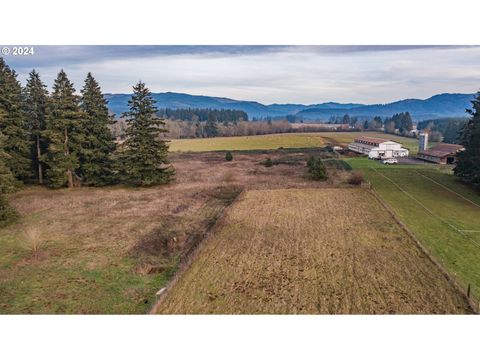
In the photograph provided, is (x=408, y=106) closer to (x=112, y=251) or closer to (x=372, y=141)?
(x=372, y=141)

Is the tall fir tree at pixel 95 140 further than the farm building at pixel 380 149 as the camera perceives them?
No

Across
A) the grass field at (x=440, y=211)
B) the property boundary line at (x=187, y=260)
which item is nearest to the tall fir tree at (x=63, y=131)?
the property boundary line at (x=187, y=260)

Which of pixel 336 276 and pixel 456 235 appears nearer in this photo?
pixel 336 276

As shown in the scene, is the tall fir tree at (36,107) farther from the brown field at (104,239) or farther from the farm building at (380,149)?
the farm building at (380,149)

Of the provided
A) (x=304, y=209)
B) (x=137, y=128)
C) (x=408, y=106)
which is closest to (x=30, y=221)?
(x=137, y=128)

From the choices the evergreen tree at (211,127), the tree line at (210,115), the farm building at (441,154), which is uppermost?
the tree line at (210,115)

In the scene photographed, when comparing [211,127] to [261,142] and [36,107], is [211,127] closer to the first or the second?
[261,142]

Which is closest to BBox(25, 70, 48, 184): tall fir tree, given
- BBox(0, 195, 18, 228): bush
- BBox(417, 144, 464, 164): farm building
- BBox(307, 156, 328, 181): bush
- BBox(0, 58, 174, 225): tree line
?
BBox(0, 58, 174, 225): tree line
